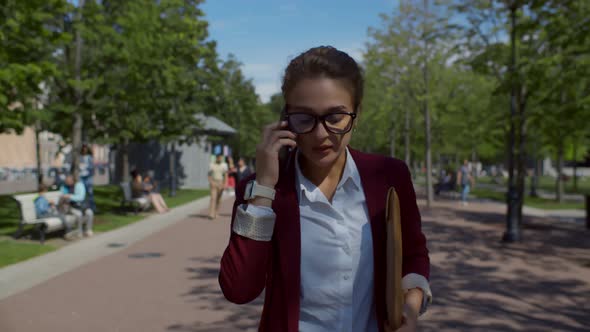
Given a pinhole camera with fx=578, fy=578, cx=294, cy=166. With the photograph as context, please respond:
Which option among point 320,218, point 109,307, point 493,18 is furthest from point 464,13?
point 320,218

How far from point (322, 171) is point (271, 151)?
234 mm

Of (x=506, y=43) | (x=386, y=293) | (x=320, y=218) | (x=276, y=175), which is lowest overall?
(x=386, y=293)

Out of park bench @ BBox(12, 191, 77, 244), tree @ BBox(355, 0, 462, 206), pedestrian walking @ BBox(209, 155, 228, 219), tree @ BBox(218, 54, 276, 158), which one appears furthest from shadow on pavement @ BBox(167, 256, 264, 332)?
tree @ BBox(218, 54, 276, 158)

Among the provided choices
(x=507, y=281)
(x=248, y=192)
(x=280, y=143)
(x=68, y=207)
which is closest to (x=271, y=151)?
(x=280, y=143)

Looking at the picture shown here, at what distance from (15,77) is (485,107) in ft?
84.4

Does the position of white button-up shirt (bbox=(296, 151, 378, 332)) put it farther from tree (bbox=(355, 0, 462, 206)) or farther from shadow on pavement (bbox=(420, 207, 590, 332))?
tree (bbox=(355, 0, 462, 206))

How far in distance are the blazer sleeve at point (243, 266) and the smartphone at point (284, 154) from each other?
193 millimetres

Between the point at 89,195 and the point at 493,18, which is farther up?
the point at 493,18

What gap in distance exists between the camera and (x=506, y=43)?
15.7 metres

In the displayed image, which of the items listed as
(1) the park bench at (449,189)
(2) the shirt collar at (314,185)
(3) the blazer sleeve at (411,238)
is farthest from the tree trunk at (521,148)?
(1) the park bench at (449,189)

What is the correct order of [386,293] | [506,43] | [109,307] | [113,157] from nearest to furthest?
[386,293], [109,307], [506,43], [113,157]

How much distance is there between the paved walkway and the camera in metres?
6.29

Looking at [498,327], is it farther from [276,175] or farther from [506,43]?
[506,43]

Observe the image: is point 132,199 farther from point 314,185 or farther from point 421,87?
point 314,185
